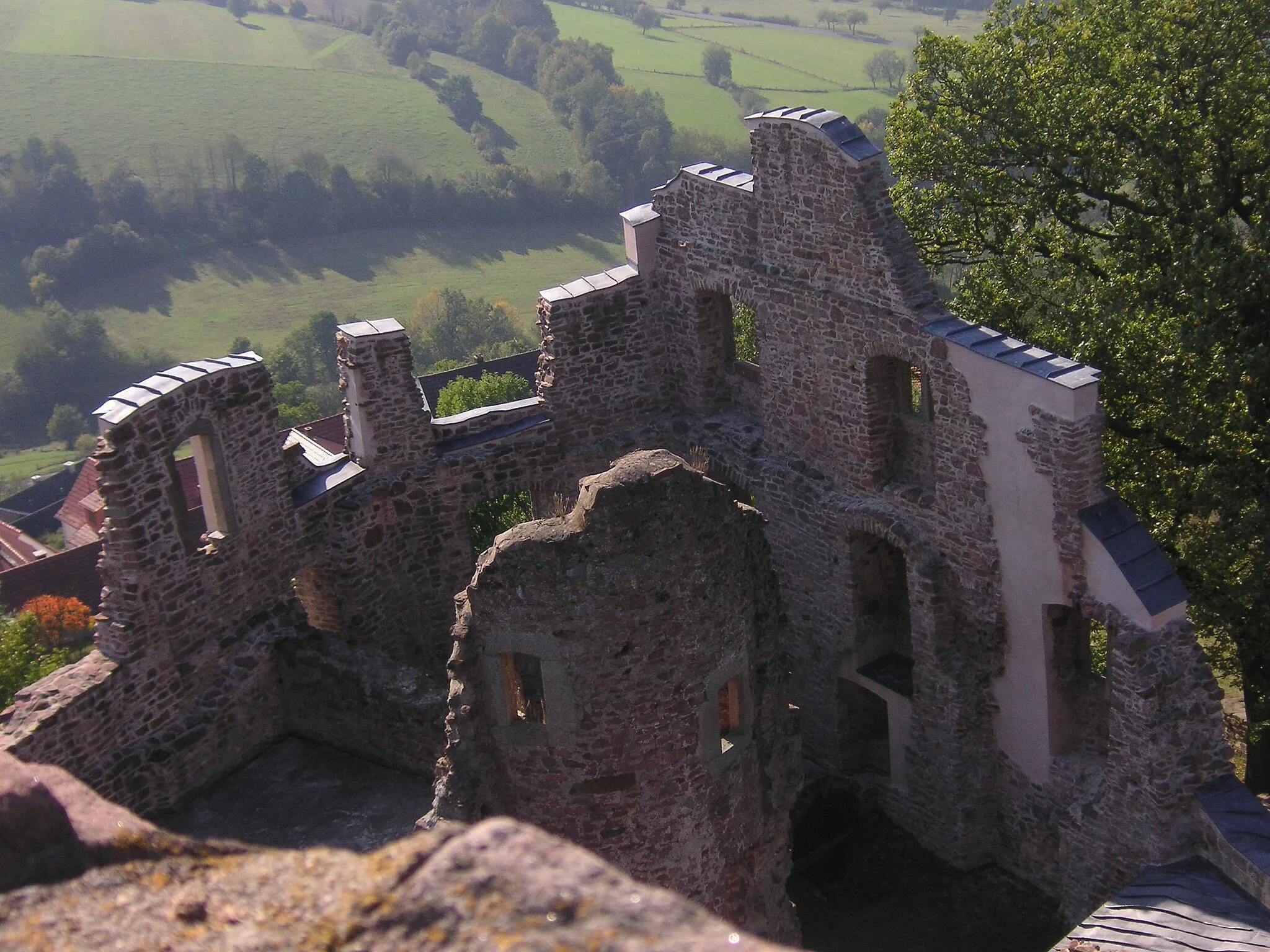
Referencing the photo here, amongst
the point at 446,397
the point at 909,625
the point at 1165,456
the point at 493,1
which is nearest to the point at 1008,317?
the point at 1165,456

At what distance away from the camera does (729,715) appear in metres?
12.0

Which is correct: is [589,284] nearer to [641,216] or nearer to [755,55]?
[641,216]

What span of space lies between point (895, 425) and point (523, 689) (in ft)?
18.0

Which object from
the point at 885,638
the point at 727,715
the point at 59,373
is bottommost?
the point at 59,373

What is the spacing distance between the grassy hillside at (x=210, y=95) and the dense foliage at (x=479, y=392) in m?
52.4

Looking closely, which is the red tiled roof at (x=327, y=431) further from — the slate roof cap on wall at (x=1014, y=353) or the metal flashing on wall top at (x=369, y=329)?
the slate roof cap on wall at (x=1014, y=353)

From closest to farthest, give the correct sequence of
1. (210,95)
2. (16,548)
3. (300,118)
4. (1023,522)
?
(1023,522) → (16,548) → (300,118) → (210,95)

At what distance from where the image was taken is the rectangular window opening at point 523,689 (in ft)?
37.8

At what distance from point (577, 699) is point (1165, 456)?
8241 millimetres

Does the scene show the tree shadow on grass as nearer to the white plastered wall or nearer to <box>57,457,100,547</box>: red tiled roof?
<box>57,457,100,547</box>: red tiled roof

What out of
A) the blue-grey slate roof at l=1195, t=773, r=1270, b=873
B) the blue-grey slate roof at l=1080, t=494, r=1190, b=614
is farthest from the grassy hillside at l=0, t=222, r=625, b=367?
the blue-grey slate roof at l=1195, t=773, r=1270, b=873

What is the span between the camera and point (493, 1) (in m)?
113

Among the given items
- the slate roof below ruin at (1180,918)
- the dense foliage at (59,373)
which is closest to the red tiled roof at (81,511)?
the dense foliage at (59,373)

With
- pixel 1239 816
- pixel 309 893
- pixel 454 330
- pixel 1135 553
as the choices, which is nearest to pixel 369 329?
pixel 1135 553
